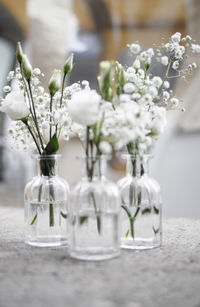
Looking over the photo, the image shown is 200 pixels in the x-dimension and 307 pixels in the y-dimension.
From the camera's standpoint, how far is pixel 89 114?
2.31 feet

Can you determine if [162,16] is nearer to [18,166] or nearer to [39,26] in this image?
[39,26]

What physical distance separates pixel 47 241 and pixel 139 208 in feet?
0.66

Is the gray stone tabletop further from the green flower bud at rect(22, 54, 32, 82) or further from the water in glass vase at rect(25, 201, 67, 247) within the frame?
the green flower bud at rect(22, 54, 32, 82)

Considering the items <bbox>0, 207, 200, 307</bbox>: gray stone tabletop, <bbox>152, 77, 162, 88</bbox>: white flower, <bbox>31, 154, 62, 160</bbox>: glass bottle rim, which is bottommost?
<bbox>0, 207, 200, 307</bbox>: gray stone tabletop

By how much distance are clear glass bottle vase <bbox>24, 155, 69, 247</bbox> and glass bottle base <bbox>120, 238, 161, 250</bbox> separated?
12 cm

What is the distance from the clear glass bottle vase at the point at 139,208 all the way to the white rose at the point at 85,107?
15 cm

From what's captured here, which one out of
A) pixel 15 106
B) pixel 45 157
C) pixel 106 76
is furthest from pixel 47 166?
pixel 106 76

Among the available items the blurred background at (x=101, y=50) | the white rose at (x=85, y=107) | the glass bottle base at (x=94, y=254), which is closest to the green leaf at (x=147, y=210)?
the glass bottle base at (x=94, y=254)

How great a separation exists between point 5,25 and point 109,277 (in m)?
4.08

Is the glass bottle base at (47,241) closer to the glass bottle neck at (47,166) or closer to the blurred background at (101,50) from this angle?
the glass bottle neck at (47,166)

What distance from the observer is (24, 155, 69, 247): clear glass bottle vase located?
87 centimetres

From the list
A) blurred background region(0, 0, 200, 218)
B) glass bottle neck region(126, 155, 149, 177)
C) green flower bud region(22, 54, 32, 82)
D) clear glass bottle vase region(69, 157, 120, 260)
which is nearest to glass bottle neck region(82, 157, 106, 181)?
clear glass bottle vase region(69, 157, 120, 260)

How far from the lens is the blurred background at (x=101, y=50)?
1961 millimetres

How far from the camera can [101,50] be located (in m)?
4.89
